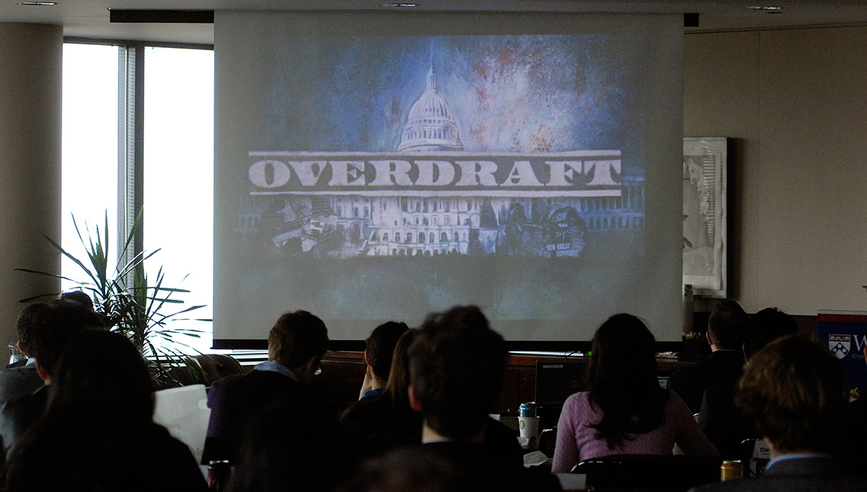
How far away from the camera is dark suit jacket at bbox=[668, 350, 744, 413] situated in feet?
12.7

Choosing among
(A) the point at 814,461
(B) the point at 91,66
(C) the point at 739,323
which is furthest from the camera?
(B) the point at 91,66

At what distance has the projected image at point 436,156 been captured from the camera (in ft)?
19.1

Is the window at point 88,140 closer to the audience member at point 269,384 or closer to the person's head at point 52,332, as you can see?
the audience member at point 269,384

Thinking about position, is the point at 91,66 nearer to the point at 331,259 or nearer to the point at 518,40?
the point at 331,259

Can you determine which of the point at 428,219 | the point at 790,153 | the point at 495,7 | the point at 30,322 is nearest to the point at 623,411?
the point at 30,322

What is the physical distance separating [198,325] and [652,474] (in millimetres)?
4779

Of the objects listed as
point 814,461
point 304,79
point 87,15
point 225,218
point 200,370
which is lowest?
point 200,370

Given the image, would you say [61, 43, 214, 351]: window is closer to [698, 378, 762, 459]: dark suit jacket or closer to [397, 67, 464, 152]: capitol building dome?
[397, 67, 464, 152]: capitol building dome

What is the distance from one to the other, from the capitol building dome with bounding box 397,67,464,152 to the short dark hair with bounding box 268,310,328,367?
8.66ft

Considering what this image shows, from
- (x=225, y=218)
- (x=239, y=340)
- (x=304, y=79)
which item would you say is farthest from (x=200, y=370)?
(x=304, y=79)

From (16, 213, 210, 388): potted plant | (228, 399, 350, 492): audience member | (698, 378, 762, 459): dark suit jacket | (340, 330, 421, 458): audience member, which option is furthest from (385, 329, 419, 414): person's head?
(16, 213, 210, 388): potted plant

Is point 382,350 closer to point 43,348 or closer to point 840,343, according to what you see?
point 43,348

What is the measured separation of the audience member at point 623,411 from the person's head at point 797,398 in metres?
1.03

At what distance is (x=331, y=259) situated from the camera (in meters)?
5.88
